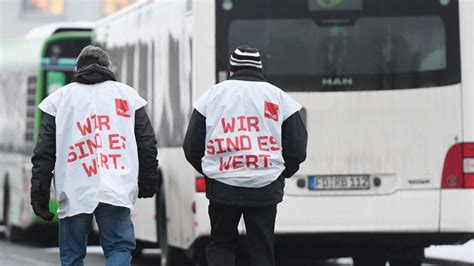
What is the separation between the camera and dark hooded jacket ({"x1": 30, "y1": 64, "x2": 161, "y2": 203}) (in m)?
10.0

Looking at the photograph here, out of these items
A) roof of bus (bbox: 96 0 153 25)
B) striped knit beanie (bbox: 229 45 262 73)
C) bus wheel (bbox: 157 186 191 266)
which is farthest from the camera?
roof of bus (bbox: 96 0 153 25)

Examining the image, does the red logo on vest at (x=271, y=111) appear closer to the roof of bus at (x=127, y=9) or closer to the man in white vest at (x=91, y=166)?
the man in white vest at (x=91, y=166)

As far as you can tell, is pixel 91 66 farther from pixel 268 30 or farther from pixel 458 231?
pixel 458 231

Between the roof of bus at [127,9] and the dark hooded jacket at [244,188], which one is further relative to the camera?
the roof of bus at [127,9]

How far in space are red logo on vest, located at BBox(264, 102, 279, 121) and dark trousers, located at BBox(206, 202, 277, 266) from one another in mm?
552

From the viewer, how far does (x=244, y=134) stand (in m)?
10.2

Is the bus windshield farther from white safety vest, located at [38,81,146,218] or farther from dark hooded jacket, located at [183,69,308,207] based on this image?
white safety vest, located at [38,81,146,218]

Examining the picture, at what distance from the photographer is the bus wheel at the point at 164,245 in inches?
624

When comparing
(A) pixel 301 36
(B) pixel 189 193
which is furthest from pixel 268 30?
(B) pixel 189 193

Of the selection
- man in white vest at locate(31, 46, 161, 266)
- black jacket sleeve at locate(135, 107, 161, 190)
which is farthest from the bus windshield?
man in white vest at locate(31, 46, 161, 266)

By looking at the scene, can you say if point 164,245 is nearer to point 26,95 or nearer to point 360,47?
point 360,47

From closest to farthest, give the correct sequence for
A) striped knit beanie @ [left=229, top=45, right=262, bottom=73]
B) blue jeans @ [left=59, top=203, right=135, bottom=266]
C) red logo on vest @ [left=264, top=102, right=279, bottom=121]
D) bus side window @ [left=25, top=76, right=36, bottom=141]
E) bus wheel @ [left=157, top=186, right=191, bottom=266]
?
blue jeans @ [left=59, top=203, right=135, bottom=266], red logo on vest @ [left=264, top=102, right=279, bottom=121], striped knit beanie @ [left=229, top=45, right=262, bottom=73], bus wheel @ [left=157, top=186, right=191, bottom=266], bus side window @ [left=25, top=76, right=36, bottom=141]

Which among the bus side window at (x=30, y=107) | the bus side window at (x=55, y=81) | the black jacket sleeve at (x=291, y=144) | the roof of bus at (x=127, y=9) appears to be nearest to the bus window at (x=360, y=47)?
the roof of bus at (x=127, y=9)

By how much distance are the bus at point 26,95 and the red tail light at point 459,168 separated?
27.1ft
